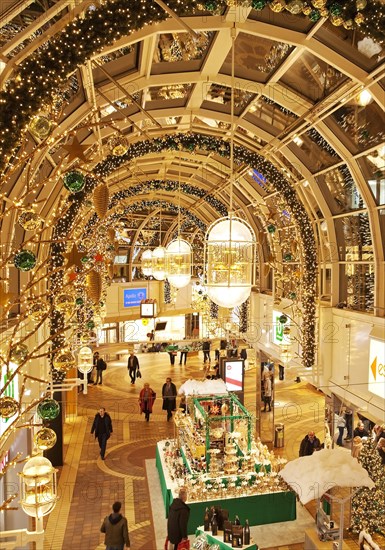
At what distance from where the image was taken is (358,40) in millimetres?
5293

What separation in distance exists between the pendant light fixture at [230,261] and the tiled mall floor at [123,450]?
4.78 meters

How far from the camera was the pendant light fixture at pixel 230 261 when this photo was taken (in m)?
3.80

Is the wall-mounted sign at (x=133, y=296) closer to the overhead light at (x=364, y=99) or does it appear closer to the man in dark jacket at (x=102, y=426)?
the man in dark jacket at (x=102, y=426)

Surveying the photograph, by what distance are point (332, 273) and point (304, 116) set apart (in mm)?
3495

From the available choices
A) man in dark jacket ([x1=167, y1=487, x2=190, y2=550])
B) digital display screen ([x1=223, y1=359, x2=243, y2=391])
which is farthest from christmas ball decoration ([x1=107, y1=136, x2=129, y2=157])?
digital display screen ([x1=223, y1=359, x2=243, y2=391])

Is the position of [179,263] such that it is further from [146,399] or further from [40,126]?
[146,399]

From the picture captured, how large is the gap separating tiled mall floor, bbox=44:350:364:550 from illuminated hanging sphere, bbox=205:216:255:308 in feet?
15.7

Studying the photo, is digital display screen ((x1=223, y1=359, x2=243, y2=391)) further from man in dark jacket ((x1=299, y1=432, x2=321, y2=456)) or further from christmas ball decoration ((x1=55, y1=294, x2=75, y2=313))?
christmas ball decoration ((x1=55, y1=294, x2=75, y2=313))

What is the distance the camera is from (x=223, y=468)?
25.3ft

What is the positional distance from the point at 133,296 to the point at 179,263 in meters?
15.6

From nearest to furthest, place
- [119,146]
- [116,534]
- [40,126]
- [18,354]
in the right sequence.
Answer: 1. [40,126]
2. [18,354]
3. [119,146]
4. [116,534]

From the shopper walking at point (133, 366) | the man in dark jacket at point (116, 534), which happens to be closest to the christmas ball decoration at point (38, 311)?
the man in dark jacket at point (116, 534)

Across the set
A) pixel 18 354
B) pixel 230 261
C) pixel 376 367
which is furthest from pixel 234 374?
pixel 18 354

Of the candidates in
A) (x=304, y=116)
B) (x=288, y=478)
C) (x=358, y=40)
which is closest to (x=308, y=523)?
(x=288, y=478)
